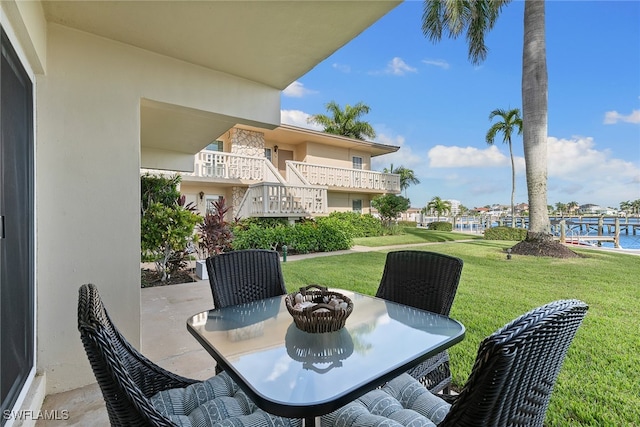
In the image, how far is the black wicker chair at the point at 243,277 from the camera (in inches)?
88.6

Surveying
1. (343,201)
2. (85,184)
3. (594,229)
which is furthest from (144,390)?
(594,229)

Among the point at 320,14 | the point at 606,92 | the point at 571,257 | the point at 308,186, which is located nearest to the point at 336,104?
the point at 308,186

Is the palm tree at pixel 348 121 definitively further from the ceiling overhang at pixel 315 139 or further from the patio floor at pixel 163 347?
the patio floor at pixel 163 347

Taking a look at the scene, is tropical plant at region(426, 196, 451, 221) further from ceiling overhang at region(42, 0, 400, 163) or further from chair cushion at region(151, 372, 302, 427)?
chair cushion at region(151, 372, 302, 427)

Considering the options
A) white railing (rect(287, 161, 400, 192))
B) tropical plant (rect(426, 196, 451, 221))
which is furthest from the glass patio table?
tropical plant (rect(426, 196, 451, 221))

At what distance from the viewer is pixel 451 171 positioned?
3275cm

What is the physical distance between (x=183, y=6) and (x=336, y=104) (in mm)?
18041

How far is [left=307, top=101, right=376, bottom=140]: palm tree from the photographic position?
19016 millimetres

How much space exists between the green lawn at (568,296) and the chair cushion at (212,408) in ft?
5.66

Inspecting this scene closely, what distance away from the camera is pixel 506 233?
13469 mm

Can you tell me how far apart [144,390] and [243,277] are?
40.4 inches

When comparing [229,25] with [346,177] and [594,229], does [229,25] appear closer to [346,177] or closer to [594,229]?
[346,177]

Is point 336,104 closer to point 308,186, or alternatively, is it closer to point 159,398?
point 308,186

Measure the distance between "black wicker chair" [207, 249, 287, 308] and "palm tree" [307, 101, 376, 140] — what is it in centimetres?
1746
